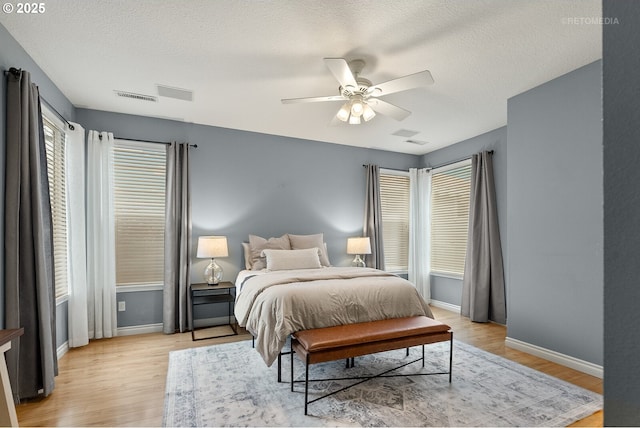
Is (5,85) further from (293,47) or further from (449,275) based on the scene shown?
(449,275)

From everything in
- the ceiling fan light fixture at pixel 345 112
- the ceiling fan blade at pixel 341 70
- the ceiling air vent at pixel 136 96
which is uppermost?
the ceiling air vent at pixel 136 96

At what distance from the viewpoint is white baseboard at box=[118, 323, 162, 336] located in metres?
4.05

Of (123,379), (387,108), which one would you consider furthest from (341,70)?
(123,379)

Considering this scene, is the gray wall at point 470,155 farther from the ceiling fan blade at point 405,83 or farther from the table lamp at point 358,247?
A: the ceiling fan blade at point 405,83

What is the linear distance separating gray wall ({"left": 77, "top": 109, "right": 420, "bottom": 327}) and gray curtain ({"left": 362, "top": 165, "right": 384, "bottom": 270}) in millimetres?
127

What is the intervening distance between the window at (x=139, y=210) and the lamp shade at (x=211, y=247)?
0.63 meters

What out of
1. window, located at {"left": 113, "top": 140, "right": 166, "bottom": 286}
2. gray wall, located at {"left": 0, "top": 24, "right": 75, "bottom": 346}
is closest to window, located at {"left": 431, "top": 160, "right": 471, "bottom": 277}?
window, located at {"left": 113, "top": 140, "right": 166, "bottom": 286}

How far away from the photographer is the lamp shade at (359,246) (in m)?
5.19

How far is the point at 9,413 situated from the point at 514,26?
3816mm

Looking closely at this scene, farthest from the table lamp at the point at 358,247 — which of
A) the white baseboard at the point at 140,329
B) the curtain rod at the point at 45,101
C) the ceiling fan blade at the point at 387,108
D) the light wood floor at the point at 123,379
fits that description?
the curtain rod at the point at 45,101

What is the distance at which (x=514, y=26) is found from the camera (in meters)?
2.38

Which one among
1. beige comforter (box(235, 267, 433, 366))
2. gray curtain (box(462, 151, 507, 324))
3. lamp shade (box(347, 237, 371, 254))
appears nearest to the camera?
beige comforter (box(235, 267, 433, 366))
